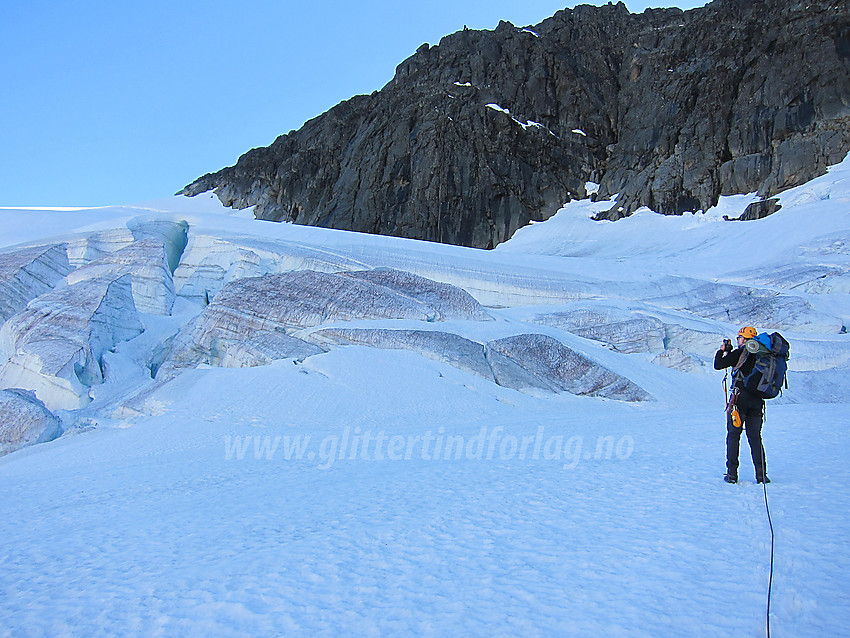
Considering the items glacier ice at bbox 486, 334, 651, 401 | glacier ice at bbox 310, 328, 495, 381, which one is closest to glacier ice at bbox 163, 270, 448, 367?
glacier ice at bbox 310, 328, 495, 381

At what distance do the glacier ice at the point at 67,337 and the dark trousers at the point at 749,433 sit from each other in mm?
12922

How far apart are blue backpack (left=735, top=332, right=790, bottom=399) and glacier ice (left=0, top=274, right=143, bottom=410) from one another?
13.1 meters

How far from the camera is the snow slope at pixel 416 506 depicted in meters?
2.77

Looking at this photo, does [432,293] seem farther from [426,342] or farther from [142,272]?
[142,272]

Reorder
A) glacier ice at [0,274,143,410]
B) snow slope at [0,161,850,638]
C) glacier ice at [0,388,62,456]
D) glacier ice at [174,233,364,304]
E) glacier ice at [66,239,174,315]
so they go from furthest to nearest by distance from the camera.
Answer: glacier ice at [174,233,364,304], glacier ice at [66,239,174,315], glacier ice at [0,274,143,410], glacier ice at [0,388,62,456], snow slope at [0,161,850,638]

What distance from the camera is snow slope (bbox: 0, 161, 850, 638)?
9.09 ft

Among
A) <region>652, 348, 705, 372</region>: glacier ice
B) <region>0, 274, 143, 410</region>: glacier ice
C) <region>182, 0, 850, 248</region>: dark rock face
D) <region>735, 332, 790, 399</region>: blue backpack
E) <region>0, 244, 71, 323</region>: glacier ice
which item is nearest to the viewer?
<region>735, 332, 790, 399</region>: blue backpack

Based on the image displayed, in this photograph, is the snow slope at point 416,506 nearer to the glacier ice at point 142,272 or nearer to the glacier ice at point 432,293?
the glacier ice at point 432,293

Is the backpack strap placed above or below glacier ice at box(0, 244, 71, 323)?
above

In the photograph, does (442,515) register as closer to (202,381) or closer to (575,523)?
(575,523)

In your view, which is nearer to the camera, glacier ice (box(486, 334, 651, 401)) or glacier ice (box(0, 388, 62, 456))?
glacier ice (box(0, 388, 62, 456))

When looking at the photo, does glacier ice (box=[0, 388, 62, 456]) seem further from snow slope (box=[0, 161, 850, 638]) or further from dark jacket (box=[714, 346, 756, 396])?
dark jacket (box=[714, 346, 756, 396])

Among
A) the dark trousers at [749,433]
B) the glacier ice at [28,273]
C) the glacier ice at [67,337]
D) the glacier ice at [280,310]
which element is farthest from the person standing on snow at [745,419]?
Result: the glacier ice at [28,273]

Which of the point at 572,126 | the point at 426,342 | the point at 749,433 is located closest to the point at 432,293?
the point at 426,342
